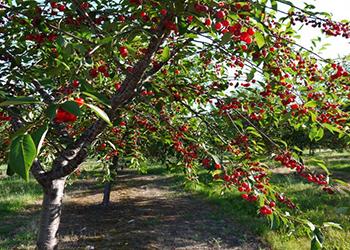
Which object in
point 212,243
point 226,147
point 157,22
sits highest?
point 157,22

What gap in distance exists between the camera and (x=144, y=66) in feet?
8.82

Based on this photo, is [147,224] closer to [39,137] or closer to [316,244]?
[316,244]

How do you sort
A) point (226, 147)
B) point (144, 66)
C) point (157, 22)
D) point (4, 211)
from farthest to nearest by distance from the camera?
point (4, 211) < point (226, 147) < point (144, 66) < point (157, 22)

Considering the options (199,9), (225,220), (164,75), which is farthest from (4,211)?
(199,9)

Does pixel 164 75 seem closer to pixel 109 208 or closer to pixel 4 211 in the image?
pixel 109 208

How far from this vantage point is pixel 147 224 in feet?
31.3

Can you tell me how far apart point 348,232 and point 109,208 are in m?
7.21

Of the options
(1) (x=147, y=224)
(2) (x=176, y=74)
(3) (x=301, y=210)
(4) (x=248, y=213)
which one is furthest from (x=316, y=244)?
(4) (x=248, y=213)

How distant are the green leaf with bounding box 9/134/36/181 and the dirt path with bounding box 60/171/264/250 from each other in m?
7.19

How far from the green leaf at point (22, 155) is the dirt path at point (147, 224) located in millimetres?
7188

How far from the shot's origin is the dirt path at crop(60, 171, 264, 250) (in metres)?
7.88

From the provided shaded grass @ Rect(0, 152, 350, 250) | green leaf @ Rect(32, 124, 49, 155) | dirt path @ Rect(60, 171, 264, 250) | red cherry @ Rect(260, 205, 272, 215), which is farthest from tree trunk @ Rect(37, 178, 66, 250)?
dirt path @ Rect(60, 171, 264, 250)

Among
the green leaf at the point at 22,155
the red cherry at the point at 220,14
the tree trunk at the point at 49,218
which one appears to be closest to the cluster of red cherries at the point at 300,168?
the red cherry at the point at 220,14

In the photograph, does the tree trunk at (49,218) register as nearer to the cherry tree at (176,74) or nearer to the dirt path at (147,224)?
the cherry tree at (176,74)
